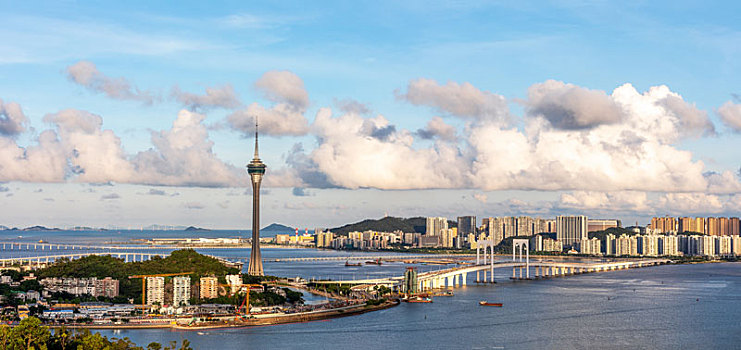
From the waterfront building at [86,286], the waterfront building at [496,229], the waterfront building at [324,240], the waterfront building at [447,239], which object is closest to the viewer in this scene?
the waterfront building at [86,286]

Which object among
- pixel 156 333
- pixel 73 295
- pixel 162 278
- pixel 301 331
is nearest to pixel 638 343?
pixel 301 331

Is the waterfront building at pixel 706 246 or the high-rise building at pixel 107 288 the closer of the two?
the high-rise building at pixel 107 288

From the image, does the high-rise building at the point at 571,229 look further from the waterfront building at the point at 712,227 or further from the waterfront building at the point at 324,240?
the waterfront building at the point at 324,240

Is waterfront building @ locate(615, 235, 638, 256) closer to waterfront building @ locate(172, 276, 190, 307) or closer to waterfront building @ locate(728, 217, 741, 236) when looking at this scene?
waterfront building @ locate(728, 217, 741, 236)

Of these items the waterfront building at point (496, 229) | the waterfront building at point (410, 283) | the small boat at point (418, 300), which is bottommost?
the small boat at point (418, 300)

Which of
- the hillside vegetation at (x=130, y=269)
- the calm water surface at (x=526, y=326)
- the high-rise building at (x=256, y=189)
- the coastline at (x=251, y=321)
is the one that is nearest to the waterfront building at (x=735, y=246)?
the calm water surface at (x=526, y=326)

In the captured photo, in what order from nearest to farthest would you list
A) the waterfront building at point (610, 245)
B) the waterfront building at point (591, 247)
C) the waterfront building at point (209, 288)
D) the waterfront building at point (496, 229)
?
the waterfront building at point (209, 288)
the waterfront building at point (610, 245)
the waterfront building at point (591, 247)
the waterfront building at point (496, 229)

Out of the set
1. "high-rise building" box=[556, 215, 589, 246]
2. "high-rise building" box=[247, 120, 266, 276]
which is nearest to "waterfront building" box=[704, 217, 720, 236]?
"high-rise building" box=[556, 215, 589, 246]
